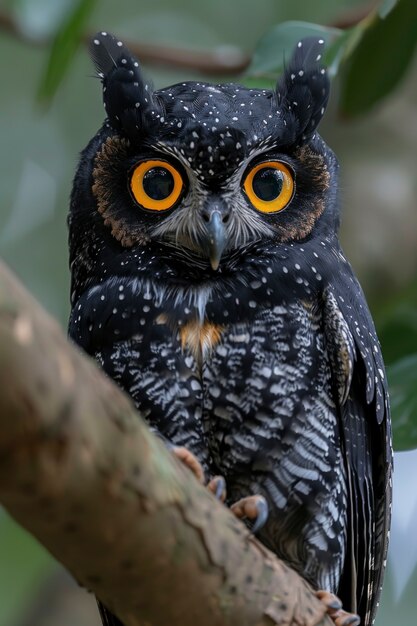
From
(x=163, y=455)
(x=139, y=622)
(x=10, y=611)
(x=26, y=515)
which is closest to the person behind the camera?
(x=26, y=515)

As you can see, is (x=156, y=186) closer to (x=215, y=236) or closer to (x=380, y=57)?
(x=215, y=236)

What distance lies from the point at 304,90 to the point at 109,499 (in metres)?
2.05

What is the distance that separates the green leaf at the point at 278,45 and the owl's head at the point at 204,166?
0.28 metres

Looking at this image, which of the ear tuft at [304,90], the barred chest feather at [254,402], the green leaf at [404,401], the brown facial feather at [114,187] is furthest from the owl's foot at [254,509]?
the ear tuft at [304,90]

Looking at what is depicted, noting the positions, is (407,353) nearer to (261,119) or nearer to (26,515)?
(261,119)

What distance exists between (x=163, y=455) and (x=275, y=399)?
1264 millimetres

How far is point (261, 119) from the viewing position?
138 inches

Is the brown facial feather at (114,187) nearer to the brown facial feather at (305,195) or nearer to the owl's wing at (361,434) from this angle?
the brown facial feather at (305,195)

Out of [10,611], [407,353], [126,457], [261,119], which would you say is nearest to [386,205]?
[407,353]

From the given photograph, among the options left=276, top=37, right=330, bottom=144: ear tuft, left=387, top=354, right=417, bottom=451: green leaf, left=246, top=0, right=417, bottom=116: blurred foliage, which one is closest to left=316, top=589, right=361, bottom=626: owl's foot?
left=387, top=354, right=417, bottom=451: green leaf

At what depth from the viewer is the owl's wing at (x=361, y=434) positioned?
11.4 feet

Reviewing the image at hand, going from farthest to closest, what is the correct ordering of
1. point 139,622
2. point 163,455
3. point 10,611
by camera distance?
1. point 10,611
2. point 139,622
3. point 163,455

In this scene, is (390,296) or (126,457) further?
(390,296)

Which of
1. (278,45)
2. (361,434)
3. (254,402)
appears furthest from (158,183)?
(361,434)
